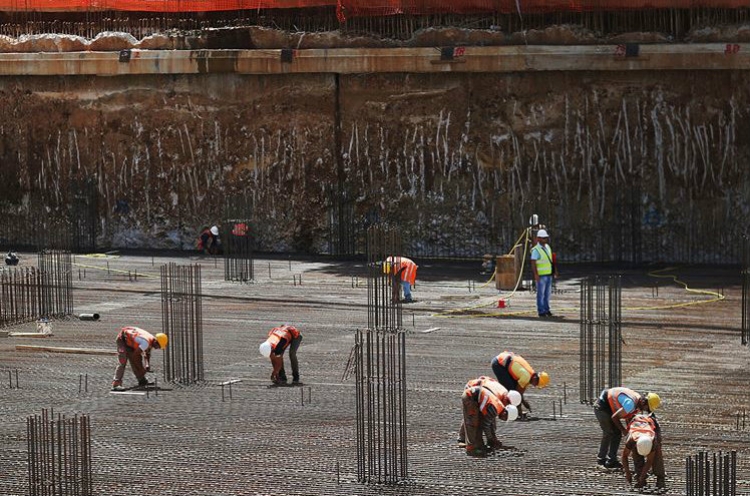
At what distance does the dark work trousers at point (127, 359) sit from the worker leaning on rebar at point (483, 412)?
14.5 feet

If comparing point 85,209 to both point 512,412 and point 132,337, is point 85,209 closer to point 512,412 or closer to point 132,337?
point 132,337

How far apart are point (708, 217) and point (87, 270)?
11.3 meters

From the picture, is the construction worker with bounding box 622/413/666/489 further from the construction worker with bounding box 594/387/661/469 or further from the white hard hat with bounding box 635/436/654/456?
the construction worker with bounding box 594/387/661/469

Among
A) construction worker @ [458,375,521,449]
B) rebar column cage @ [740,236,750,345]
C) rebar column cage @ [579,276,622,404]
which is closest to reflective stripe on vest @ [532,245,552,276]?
rebar column cage @ [740,236,750,345]

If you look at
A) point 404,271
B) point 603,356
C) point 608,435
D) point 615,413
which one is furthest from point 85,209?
point 615,413

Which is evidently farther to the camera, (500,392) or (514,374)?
(514,374)

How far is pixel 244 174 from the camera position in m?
30.1

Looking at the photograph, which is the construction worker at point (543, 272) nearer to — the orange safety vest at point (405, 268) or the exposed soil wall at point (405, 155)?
the orange safety vest at point (405, 268)

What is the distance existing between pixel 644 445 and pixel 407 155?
17804 millimetres

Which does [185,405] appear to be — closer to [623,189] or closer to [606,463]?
[606,463]

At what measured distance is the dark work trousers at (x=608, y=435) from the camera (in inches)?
479

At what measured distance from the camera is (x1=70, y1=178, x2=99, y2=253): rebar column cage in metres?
31.2

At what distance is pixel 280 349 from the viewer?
15.8 metres

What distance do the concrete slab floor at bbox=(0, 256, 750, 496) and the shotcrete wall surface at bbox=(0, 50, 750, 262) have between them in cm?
255
